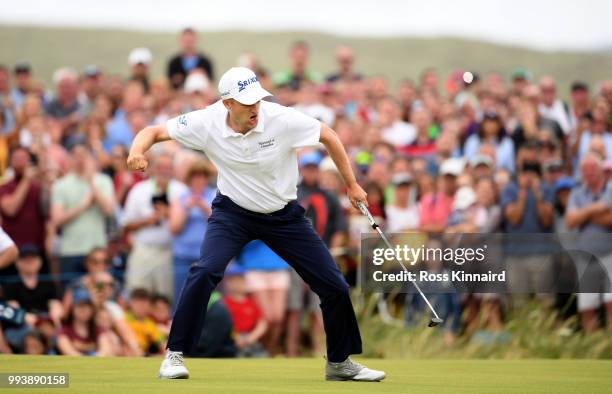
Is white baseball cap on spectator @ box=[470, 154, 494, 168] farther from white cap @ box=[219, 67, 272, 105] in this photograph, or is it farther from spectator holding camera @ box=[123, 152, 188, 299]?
white cap @ box=[219, 67, 272, 105]

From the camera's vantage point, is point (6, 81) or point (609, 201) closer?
point (609, 201)

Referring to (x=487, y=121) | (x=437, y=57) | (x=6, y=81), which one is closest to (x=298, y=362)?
(x=487, y=121)

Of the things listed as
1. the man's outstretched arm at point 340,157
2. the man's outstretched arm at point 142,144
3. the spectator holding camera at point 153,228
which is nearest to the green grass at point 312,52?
the spectator holding camera at point 153,228

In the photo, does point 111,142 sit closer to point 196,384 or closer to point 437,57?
point 196,384

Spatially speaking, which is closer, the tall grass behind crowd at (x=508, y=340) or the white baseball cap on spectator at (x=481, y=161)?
the tall grass behind crowd at (x=508, y=340)

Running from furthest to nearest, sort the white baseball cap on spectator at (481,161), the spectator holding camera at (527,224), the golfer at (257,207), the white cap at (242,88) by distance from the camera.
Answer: the white baseball cap on spectator at (481,161) → the spectator holding camera at (527,224) → the golfer at (257,207) → the white cap at (242,88)

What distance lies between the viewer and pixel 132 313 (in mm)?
15102

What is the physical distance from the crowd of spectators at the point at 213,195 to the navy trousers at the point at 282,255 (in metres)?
3.37

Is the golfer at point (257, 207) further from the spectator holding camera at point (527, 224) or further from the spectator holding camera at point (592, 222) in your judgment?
the spectator holding camera at point (592, 222)

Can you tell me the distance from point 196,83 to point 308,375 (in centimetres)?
956

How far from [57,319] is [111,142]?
4935 mm

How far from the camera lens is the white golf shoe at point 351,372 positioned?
10.4 meters

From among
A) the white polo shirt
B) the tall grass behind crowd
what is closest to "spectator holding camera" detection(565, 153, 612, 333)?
the tall grass behind crowd

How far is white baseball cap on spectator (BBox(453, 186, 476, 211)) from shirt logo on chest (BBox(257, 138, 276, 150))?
668cm
